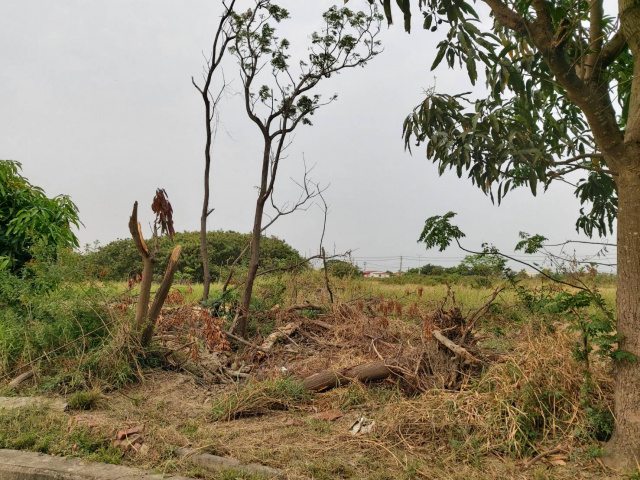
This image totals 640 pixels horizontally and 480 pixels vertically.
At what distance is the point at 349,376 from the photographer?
5.73 metres

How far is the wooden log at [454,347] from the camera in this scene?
521 centimetres

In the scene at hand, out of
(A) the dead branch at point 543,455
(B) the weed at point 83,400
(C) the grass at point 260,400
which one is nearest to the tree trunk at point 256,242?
(C) the grass at point 260,400

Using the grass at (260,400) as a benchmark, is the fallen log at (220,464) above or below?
below

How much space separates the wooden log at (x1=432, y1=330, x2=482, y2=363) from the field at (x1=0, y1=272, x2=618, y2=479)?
11cm

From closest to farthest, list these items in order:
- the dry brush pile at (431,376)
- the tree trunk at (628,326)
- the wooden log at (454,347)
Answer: the tree trunk at (628,326) < the dry brush pile at (431,376) < the wooden log at (454,347)

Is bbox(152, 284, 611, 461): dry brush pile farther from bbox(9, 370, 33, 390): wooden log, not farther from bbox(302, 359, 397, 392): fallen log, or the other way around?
bbox(9, 370, 33, 390): wooden log

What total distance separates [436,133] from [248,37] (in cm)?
543

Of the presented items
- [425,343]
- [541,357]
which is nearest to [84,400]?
[425,343]

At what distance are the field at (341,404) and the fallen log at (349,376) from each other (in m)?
0.07

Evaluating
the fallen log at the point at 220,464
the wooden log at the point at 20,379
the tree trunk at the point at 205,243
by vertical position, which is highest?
the tree trunk at the point at 205,243

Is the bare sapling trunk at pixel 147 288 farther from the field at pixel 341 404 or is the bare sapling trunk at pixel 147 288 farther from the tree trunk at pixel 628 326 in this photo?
the tree trunk at pixel 628 326

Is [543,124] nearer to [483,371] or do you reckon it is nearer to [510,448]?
[483,371]

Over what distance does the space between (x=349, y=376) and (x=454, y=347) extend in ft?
3.61

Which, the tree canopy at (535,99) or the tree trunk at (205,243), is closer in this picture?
the tree canopy at (535,99)
